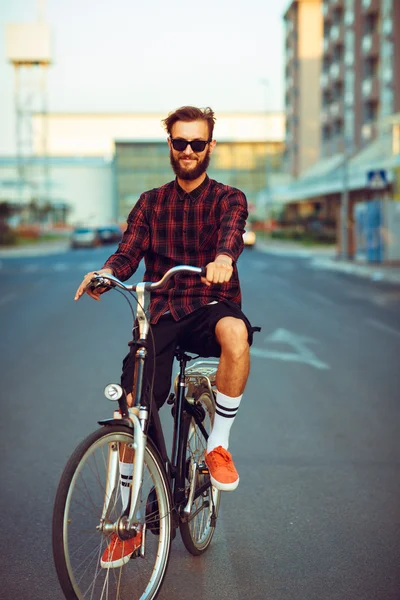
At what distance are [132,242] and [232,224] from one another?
448mm

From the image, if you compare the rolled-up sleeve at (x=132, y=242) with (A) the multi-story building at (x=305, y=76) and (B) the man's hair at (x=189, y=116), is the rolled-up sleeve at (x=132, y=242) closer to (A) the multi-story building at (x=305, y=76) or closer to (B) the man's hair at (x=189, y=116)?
(B) the man's hair at (x=189, y=116)

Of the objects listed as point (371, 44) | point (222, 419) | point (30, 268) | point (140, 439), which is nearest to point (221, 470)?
point (222, 419)

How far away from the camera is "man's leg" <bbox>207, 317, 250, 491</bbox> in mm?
3428

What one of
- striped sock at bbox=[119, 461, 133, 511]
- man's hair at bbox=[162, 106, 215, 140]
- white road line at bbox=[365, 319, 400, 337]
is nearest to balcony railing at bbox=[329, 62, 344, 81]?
white road line at bbox=[365, 319, 400, 337]

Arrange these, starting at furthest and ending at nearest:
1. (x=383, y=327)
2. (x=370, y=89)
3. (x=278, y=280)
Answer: (x=370, y=89) → (x=278, y=280) → (x=383, y=327)

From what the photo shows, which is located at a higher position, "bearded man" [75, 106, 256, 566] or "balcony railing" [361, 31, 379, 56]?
"balcony railing" [361, 31, 379, 56]

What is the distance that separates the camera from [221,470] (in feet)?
11.7

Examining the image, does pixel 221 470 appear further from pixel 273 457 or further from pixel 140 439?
pixel 273 457

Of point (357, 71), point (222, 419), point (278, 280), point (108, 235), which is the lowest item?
point (278, 280)

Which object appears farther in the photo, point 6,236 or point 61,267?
point 6,236

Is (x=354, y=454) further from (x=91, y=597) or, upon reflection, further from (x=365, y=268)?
(x=365, y=268)

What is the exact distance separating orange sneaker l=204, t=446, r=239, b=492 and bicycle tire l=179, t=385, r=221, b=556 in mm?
130

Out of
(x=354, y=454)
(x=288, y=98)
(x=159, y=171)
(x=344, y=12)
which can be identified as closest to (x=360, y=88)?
(x=344, y=12)

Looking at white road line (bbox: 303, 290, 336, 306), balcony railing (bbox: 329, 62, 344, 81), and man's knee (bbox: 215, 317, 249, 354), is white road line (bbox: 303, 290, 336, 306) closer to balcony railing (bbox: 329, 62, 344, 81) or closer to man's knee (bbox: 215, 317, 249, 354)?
man's knee (bbox: 215, 317, 249, 354)
